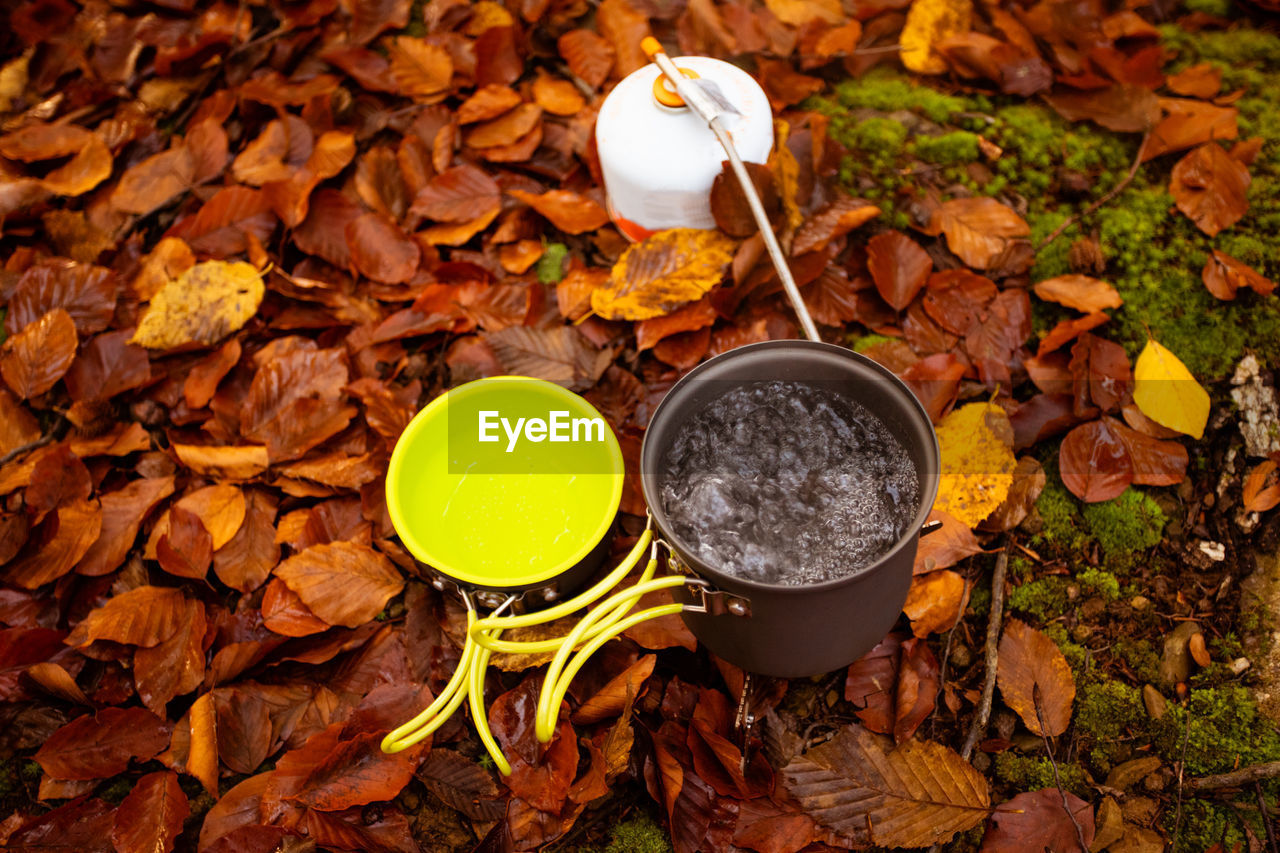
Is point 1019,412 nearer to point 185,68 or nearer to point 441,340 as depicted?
point 441,340

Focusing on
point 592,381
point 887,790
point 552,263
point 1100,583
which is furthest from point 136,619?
point 1100,583

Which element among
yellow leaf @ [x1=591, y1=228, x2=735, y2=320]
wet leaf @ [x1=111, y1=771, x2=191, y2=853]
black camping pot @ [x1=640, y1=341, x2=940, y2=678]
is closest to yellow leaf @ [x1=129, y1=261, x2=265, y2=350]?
yellow leaf @ [x1=591, y1=228, x2=735, y2=320]

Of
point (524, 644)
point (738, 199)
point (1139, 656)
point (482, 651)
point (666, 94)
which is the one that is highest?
point (666, 94)

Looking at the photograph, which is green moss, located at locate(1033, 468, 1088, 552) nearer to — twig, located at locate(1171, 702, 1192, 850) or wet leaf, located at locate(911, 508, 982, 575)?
wet leaf, located at locate(911, 508, 982, 575)

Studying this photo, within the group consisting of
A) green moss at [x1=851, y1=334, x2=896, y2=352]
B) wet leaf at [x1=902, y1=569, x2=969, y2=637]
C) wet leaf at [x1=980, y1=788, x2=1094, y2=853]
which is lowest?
wet leaf at [x1=980, y1=788, x2=1094, y2=853]

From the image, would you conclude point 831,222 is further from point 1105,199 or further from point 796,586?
point 796,586

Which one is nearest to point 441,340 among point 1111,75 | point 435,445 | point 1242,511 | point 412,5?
point 435,445

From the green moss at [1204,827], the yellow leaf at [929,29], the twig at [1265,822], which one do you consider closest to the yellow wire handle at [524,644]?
the green moss at [1204,827]
